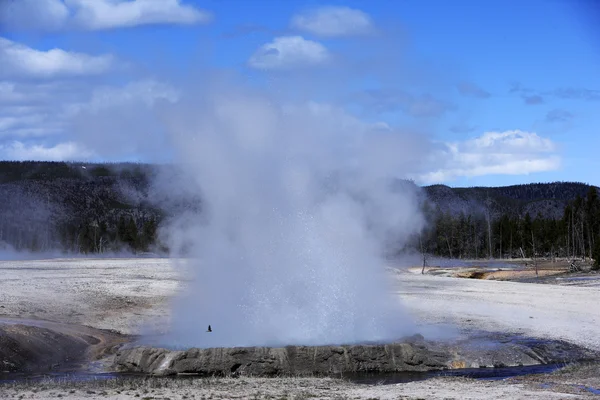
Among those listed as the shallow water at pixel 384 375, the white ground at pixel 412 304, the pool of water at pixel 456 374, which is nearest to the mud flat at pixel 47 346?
the shallow water at pixel 384 375

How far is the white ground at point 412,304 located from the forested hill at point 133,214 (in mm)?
34241

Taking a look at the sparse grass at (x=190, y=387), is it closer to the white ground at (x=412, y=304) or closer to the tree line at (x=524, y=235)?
the white ground at (x=412, y=304)

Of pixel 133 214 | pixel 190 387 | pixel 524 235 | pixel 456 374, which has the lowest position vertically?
pixel 456 374

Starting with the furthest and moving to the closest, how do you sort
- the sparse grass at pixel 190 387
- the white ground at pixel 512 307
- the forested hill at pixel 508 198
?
the forested hill at pixel 508 198, the white ground at pixel 512 307, the sparse grass at pixel 190 387

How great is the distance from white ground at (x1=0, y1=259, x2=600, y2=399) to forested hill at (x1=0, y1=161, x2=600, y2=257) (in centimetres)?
3424

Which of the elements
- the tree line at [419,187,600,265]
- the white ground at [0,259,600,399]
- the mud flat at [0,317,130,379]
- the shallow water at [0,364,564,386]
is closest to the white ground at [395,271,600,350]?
the white ground at [0,259,600,399]

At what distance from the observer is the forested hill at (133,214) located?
85.6 meters

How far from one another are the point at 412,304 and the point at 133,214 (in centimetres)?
10123

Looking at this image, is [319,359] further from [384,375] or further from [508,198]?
[508,198]

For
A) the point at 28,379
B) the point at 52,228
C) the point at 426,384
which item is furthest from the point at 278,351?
the point at 52,228

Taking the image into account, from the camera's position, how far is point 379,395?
1318cm

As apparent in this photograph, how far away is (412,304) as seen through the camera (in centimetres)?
2578

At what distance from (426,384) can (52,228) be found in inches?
3970

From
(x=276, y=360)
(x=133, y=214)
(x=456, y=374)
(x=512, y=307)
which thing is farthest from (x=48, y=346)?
(x=133, y=214)
